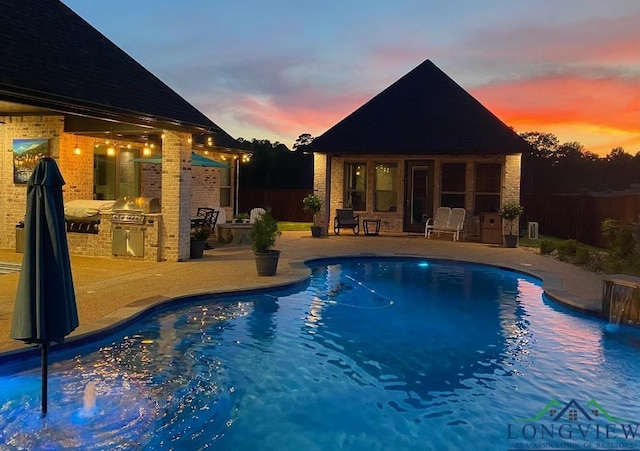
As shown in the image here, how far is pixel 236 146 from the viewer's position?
2003 cm

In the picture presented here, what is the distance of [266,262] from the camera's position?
1008cm

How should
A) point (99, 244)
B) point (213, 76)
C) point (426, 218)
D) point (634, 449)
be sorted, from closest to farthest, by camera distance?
point (634, 449) < point (99, 244) < point (426, 218) < point (213, 76)

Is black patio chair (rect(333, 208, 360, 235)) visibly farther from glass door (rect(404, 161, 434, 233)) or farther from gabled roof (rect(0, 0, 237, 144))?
gabled roof (rect(0, 0, 237, 144))

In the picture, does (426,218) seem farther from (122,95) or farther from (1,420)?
(1,420)

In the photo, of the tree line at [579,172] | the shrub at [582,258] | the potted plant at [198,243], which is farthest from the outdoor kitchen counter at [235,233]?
the tree line at [579,172]

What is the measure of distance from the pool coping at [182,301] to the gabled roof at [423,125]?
17.0 ft

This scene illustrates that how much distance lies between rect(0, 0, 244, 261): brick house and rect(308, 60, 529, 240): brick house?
22.8ft

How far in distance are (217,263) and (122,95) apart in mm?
3897

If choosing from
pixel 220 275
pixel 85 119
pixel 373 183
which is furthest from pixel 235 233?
pixel 373 183

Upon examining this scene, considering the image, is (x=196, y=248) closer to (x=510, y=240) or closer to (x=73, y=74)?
(x=73, y=74)

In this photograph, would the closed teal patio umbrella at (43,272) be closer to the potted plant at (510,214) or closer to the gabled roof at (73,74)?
the gabled roof at (73,74)

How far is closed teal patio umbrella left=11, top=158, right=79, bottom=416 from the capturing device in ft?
12.9

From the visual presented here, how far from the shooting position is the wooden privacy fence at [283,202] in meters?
27.2

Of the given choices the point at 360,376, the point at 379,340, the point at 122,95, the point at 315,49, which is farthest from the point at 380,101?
the point at 360,376
